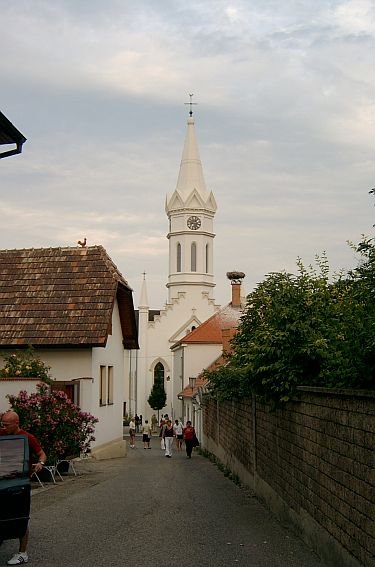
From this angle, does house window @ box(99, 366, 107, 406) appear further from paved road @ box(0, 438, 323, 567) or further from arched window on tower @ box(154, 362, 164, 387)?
arched window on tower @ box(154, 362, 164, 387)

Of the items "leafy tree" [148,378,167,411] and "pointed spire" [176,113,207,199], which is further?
"pointed spire" [176,113,207,199]

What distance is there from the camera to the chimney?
61781mm

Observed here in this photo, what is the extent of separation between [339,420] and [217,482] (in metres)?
11.5

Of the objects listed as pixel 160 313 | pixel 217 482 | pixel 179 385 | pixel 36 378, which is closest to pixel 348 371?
pixel 217 482

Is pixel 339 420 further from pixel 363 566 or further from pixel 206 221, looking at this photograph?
pixel 206 221

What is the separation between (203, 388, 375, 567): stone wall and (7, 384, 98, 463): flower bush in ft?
16.2

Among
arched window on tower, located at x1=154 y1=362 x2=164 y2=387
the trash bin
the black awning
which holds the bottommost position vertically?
the trash bin

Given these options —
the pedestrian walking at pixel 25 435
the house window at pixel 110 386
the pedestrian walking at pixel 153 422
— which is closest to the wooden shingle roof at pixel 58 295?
the house window at pixel 110 386

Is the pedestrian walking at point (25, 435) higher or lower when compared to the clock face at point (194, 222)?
lower

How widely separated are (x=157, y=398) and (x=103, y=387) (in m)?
53.2

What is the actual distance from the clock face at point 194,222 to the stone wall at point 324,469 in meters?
77.4

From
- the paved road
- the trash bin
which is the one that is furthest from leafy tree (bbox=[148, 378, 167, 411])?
the trash bin

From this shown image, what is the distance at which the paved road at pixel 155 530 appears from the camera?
29.0ft

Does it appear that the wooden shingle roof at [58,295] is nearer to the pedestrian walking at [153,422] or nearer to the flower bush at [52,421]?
the flower bush at [52,421]
